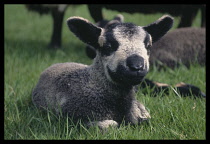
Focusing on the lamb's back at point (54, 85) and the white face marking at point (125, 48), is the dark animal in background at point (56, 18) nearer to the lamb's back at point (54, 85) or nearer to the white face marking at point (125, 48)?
the lamb's back at point (54, 85)

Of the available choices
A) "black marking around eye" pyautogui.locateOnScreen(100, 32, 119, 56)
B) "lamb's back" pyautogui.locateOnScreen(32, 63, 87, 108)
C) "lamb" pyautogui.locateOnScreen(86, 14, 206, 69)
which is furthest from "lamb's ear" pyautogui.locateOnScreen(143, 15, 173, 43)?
"lamb" pyautogui.locateOnScreen(86, 14, 206, 69)

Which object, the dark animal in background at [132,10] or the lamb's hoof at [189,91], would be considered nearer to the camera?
the lamb's hoof at [189,91]

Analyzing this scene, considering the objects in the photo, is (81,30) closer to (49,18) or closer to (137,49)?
(137,49)

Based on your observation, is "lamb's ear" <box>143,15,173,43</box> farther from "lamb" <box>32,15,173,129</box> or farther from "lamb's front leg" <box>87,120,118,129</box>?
"lamb's front leg" <box>87,120,118,129</box>

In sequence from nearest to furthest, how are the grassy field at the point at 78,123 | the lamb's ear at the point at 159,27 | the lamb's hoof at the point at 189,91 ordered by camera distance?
Result: the grassy field at the point at 78,123 → the lamb's ear at the point at 159,27 → the lamb's hoof at the point at 189,91

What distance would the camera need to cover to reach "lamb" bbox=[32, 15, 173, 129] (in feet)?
10.3

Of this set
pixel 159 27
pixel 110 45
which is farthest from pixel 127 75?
pixel 159 27

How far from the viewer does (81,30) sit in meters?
3.59

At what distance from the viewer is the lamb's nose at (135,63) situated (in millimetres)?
3012

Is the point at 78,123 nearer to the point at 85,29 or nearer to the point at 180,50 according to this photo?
the point at 85,29

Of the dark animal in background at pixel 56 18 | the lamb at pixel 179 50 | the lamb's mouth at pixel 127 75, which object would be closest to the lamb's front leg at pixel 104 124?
the lamb's mouth at pixel 127 75

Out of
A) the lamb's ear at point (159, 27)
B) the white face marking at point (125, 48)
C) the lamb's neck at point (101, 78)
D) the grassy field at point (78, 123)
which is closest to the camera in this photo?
the white face marking at point (125, 48)
